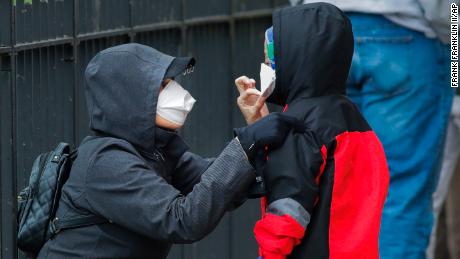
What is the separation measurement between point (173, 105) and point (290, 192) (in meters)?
0.66

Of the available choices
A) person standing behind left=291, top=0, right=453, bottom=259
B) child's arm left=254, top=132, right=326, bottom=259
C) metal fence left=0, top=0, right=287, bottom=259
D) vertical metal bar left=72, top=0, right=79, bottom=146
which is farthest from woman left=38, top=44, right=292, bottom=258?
vertical metal bar left=72, top=0, right=79, bottom=146

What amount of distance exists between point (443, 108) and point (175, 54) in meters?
1.66

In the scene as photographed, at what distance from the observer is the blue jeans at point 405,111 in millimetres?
4258

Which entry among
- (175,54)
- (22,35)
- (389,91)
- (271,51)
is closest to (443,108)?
(389,91)

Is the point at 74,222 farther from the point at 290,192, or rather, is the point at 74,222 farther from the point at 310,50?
the point at 310,50

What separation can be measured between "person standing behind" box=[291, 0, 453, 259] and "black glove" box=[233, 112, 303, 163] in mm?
1363

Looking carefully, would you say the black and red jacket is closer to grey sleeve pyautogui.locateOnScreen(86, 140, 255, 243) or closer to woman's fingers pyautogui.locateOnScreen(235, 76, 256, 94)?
grey sleeve pyautogui.locateOnScreen(86, 140, 255, 243)

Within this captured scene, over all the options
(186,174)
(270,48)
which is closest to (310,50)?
(270,48)

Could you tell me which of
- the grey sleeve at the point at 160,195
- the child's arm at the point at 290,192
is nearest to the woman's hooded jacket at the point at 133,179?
the grey sleeve at the point at 160,195

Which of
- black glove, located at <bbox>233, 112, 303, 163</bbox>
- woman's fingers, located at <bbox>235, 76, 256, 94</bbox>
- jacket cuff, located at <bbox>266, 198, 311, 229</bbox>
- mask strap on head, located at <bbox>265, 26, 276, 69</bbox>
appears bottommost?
jacket cuff, located at <bbox>266, 198, 311, 229</bbox>

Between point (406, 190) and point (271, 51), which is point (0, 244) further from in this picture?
point (271, 51)

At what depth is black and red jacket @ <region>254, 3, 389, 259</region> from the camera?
9.75 feet

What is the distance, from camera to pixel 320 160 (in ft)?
9.84

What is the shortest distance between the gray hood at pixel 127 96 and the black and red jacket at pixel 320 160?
0.47m
